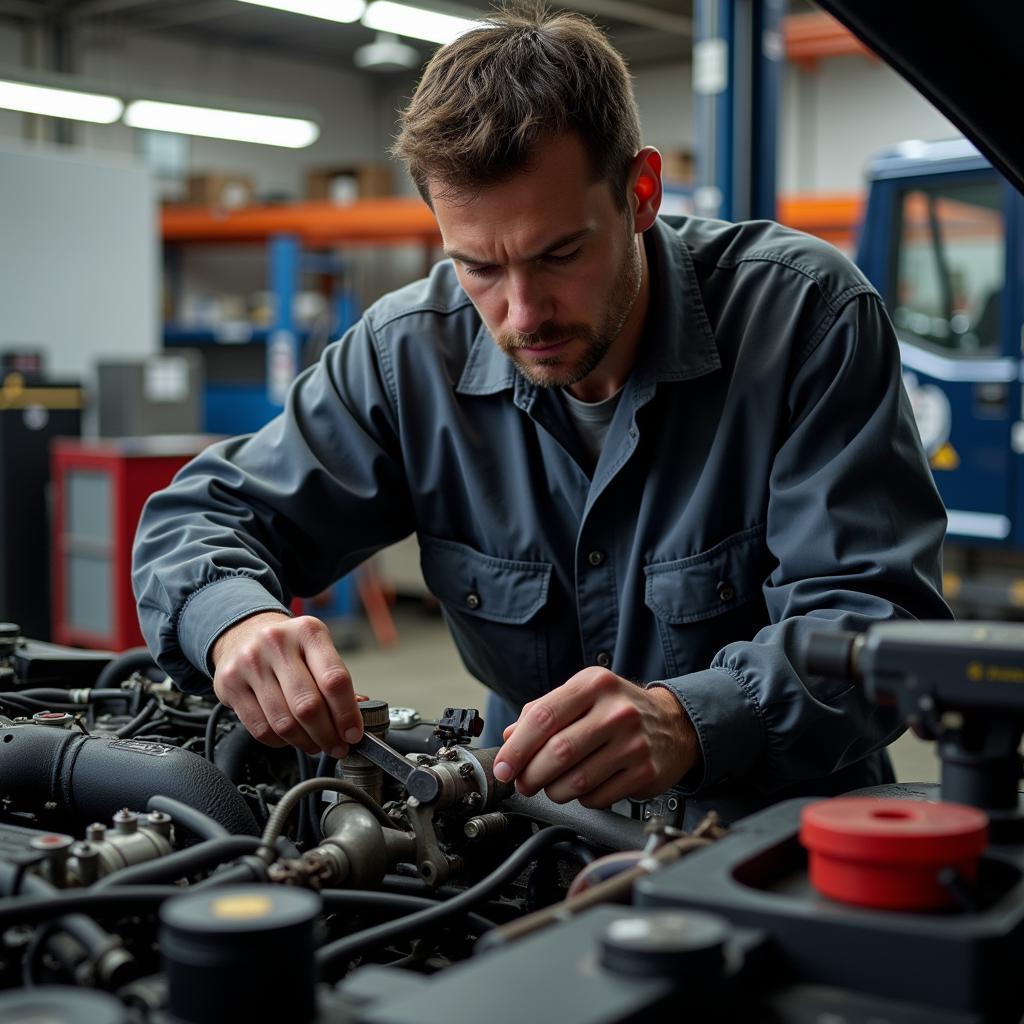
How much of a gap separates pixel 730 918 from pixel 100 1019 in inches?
12.0

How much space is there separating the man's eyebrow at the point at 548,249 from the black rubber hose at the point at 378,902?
2.08ft

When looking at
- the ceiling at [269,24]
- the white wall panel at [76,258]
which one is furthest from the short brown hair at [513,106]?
the ceiling at [269,24]

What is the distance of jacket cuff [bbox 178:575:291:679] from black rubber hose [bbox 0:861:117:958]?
0.49 metres

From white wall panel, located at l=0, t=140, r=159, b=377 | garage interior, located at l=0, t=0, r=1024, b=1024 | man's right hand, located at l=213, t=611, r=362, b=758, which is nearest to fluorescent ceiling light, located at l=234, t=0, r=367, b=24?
garage interior, located at l=0, t=0, r=1024, b=1024

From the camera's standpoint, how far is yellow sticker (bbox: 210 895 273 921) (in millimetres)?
576

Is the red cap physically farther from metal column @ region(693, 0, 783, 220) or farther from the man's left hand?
metal column @ region(693, 0, 783, 220)

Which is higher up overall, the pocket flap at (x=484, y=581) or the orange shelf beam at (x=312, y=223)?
the orange shelf beam at (x=312, y=223)

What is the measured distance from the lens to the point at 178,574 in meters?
A: 1.35

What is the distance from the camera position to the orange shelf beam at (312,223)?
8.23 m

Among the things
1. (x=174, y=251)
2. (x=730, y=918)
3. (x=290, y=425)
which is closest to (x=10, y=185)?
(x=174, y=251)

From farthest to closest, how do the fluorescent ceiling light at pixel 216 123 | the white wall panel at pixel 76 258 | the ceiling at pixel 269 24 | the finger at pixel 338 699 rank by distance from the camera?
the ceiling at pixel 269 24 → the white wall panel at pixel 76 258 → the fluorescent ceiling light at pixel 216 123 → the finger at pixel 338 699

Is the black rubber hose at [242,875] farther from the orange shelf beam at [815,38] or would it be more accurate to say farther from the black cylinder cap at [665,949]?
the orange shelf beam at [815,38]

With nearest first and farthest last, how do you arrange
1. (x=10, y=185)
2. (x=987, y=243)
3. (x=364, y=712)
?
(x=364, y=712)
(x=987, y=243)
(x=10, y=185)

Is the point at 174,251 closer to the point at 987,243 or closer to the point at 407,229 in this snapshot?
the point at 407,229
